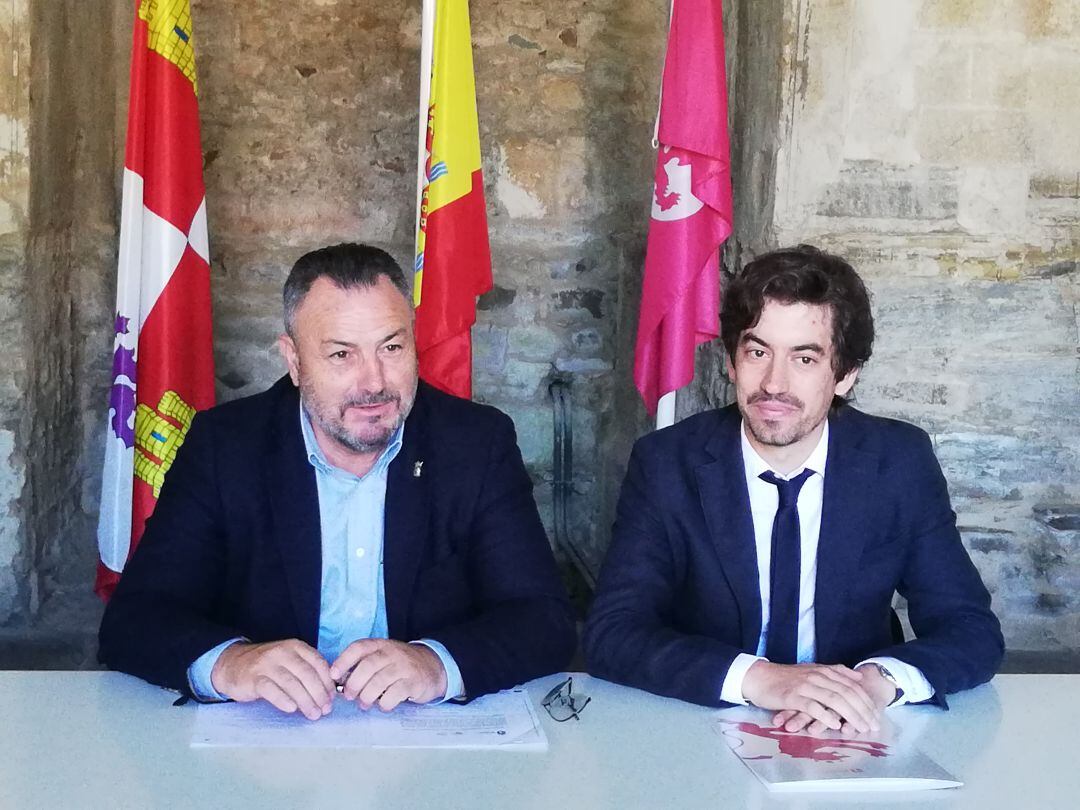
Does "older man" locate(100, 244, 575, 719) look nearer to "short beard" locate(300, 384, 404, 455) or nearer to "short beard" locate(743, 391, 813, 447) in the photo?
"short beard" locate(300, 384, 404, 455)

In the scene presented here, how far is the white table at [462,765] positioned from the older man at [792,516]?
349 mm

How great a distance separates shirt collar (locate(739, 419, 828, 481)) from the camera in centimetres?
228

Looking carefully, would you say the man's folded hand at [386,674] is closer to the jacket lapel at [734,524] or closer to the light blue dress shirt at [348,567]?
the light blue dress shirt at [348,567]

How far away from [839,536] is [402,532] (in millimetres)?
748

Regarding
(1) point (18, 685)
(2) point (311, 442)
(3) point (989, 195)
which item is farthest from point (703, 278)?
(1) point (18, 685)

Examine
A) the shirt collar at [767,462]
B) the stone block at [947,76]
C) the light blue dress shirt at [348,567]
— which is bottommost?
the light blue dress shirt at [348,567]

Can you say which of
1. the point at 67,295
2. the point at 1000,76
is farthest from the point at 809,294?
the point at 67,295

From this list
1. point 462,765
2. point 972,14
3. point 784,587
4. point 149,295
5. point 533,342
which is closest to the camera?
point 462,765

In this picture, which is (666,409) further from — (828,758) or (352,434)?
(828,758)

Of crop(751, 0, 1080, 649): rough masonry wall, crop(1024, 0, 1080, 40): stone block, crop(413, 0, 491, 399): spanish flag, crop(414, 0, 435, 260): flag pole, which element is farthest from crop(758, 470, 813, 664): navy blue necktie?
crop(1024, 0, 1080, 40): stone block

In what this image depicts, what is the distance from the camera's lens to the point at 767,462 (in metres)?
2.29

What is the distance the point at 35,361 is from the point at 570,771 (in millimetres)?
2635

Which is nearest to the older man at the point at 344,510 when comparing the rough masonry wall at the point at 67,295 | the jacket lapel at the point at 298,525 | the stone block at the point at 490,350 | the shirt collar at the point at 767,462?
the jacket lapel at the point at 298,525

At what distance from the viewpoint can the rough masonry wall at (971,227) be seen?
3.34m
